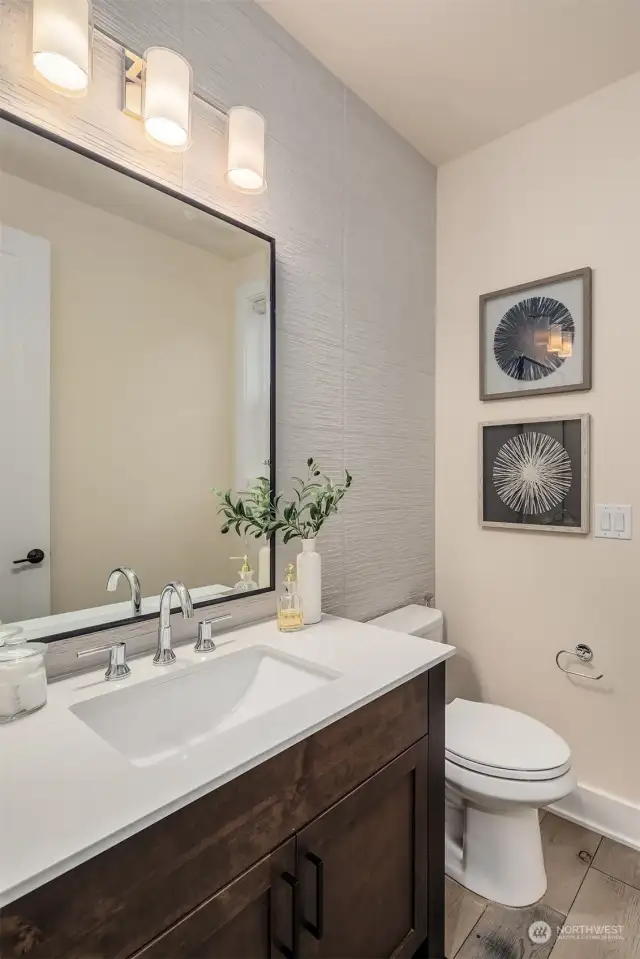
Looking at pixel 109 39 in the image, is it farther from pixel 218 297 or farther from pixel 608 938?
pixel 608 938

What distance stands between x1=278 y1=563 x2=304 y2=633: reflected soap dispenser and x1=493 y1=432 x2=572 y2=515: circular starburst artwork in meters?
1.02

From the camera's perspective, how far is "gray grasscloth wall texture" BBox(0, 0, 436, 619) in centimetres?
114

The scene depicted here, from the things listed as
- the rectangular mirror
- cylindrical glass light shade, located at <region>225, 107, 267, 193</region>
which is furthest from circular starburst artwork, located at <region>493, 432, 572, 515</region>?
cylindrical glass light shade, located at <region>225, 107, 267, 193</region>

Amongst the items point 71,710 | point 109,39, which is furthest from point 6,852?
point 109,39

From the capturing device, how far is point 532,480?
6.21 feet

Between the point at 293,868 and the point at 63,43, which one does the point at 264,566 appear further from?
the point at 63,43

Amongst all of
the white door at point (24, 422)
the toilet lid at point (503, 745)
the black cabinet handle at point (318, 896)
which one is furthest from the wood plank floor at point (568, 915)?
the white door at point (24, 422)

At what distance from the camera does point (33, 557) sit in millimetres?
1026

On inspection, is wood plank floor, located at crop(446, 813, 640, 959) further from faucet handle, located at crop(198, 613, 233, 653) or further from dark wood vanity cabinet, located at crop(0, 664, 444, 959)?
faucet handle, located at crop(198, 613, 233, 653)

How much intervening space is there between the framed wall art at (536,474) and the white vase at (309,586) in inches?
36.3

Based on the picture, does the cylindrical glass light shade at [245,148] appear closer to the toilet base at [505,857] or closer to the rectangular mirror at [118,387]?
the rectangular mirror at [118,387]

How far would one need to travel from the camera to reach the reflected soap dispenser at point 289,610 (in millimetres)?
1323

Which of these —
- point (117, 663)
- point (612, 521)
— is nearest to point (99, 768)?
point (117, 663)

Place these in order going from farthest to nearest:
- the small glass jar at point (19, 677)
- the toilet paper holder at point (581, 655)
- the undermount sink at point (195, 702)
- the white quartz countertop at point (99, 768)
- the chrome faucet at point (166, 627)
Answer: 1. the toilet paper holder at point (581, 655)
2. the chrome faucet at point (166, 627)
3. the undermount sink at point (195, 702)
4. the small glass jar at point (19, 677)
5. the white quartz countertop at point (99, 768)
